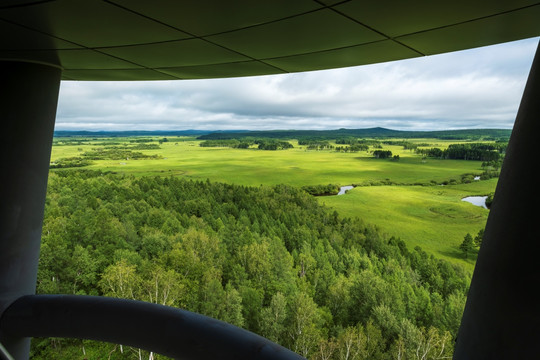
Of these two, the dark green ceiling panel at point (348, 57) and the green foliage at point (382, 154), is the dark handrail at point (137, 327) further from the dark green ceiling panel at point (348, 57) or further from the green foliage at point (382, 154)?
the green foliage at point (382, 154)

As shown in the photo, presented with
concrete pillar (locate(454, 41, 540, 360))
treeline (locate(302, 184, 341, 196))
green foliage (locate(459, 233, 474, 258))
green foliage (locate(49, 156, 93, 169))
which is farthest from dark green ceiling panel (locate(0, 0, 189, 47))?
treeline (locate(302, 184, 341, 196))

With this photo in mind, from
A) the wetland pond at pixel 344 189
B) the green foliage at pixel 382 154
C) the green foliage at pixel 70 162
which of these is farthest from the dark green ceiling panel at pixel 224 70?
the green foliage at pixel 382 154

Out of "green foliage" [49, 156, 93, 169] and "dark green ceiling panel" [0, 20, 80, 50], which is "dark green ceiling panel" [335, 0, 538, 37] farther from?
"green foliage" [49, 156, 93, 169]

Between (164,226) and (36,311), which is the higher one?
(36,311)

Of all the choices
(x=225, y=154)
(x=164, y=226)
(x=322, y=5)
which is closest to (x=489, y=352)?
(x=322, y=5)

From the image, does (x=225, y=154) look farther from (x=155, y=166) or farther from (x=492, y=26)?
(x=492, y=26)

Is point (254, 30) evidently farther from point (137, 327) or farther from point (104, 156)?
point (104, 156)
